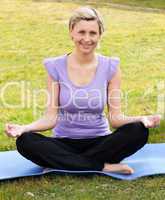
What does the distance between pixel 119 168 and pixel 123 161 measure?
0.68ft

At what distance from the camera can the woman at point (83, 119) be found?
12.0ft

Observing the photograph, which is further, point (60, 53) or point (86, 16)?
point (60, 53)

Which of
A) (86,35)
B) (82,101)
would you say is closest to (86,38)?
(86,35)

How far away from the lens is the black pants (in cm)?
363

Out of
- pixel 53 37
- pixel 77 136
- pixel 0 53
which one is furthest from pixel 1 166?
pixel 53 37

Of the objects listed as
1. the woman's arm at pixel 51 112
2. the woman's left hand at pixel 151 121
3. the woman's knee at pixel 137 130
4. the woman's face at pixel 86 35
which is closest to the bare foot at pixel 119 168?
the woman's knee at pixel 137 130

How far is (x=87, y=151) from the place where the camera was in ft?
12.4

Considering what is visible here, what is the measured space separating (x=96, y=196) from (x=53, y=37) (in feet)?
17.9

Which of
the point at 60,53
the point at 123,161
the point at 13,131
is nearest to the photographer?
the point at 13,131

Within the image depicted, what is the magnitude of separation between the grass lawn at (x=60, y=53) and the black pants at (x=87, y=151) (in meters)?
0.10

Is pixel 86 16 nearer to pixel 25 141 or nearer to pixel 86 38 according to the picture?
pixel 86 38

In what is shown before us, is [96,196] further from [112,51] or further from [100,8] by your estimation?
[100,8]

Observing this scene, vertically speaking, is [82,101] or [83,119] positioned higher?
[82,101]

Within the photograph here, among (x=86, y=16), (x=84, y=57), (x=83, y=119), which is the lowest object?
(x=83, y=119)
